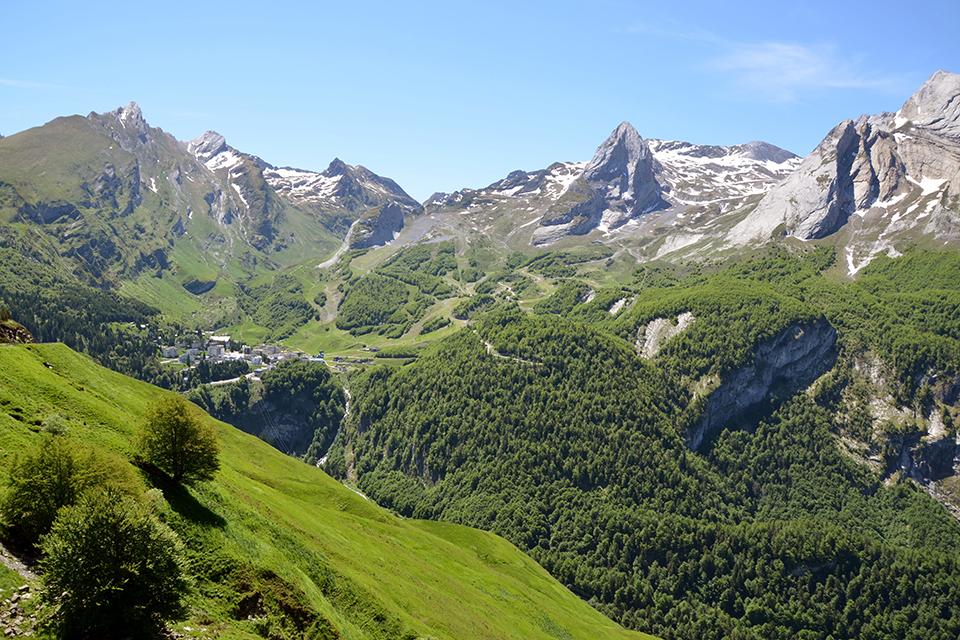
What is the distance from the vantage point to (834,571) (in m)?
197

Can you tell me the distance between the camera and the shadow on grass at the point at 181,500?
49750 millimetres

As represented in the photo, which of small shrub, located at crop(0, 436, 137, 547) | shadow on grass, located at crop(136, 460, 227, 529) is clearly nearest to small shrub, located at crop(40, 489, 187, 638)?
small shrub, located at crop(0, 436, 137, 547)

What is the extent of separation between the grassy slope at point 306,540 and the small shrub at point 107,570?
5.83 metres

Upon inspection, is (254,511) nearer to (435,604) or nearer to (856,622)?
(435,604)

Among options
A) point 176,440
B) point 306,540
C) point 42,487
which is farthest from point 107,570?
point 306,540

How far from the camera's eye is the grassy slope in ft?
166

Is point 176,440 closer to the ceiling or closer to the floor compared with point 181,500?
closer to the ceiling

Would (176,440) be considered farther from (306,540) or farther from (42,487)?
(306,540)

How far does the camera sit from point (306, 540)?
2621 inches

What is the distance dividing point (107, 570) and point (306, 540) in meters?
34.8

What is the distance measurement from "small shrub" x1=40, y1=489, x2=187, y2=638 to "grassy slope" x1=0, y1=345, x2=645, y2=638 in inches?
230

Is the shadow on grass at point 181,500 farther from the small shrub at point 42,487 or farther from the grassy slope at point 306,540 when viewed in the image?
the small shrub at point 42,487

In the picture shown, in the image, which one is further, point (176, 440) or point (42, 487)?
point (176, 440)

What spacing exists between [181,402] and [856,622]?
215786mm
